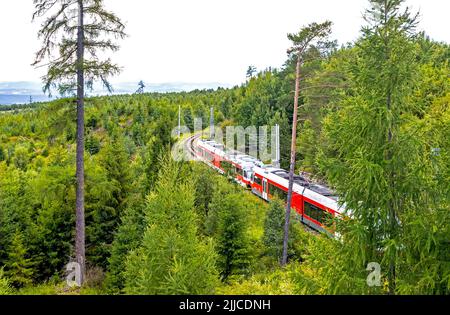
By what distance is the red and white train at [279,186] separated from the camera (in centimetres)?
1817

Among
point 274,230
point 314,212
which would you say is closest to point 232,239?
point 274,230

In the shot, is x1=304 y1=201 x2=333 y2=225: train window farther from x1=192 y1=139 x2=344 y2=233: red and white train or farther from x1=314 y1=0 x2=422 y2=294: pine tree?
x1=314 y1=0 x2=422 y2=294: pine tree

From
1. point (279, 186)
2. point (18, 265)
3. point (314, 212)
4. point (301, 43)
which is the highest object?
point (301, 43)

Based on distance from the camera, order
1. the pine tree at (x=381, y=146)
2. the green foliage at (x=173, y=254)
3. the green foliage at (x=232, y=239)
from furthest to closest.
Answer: the green foliage at (x=232, y=239)
the green foliage at (x=173, y=254)
the pine tree at (x=381, y=146)

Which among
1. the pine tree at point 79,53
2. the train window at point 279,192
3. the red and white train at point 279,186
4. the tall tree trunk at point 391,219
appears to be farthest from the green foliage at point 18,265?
the tall tree trunk at point 391,219

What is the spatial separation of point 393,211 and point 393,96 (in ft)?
6.31

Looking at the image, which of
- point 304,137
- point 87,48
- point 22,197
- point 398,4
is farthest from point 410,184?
point 304,137

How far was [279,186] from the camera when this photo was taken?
22.3 meters

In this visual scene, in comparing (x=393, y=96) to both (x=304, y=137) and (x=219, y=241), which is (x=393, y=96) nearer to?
(x=219, y=241)

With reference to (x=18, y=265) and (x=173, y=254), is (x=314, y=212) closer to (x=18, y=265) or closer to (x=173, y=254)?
(x=173, y=254)

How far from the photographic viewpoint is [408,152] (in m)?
6.01

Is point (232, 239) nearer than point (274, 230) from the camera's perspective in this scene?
Yes

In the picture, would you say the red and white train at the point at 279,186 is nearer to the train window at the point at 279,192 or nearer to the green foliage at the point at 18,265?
the train window at the point at 279,192

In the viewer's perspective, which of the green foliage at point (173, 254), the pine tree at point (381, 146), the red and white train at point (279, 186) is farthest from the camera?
the red and white train at point (279, 186)
